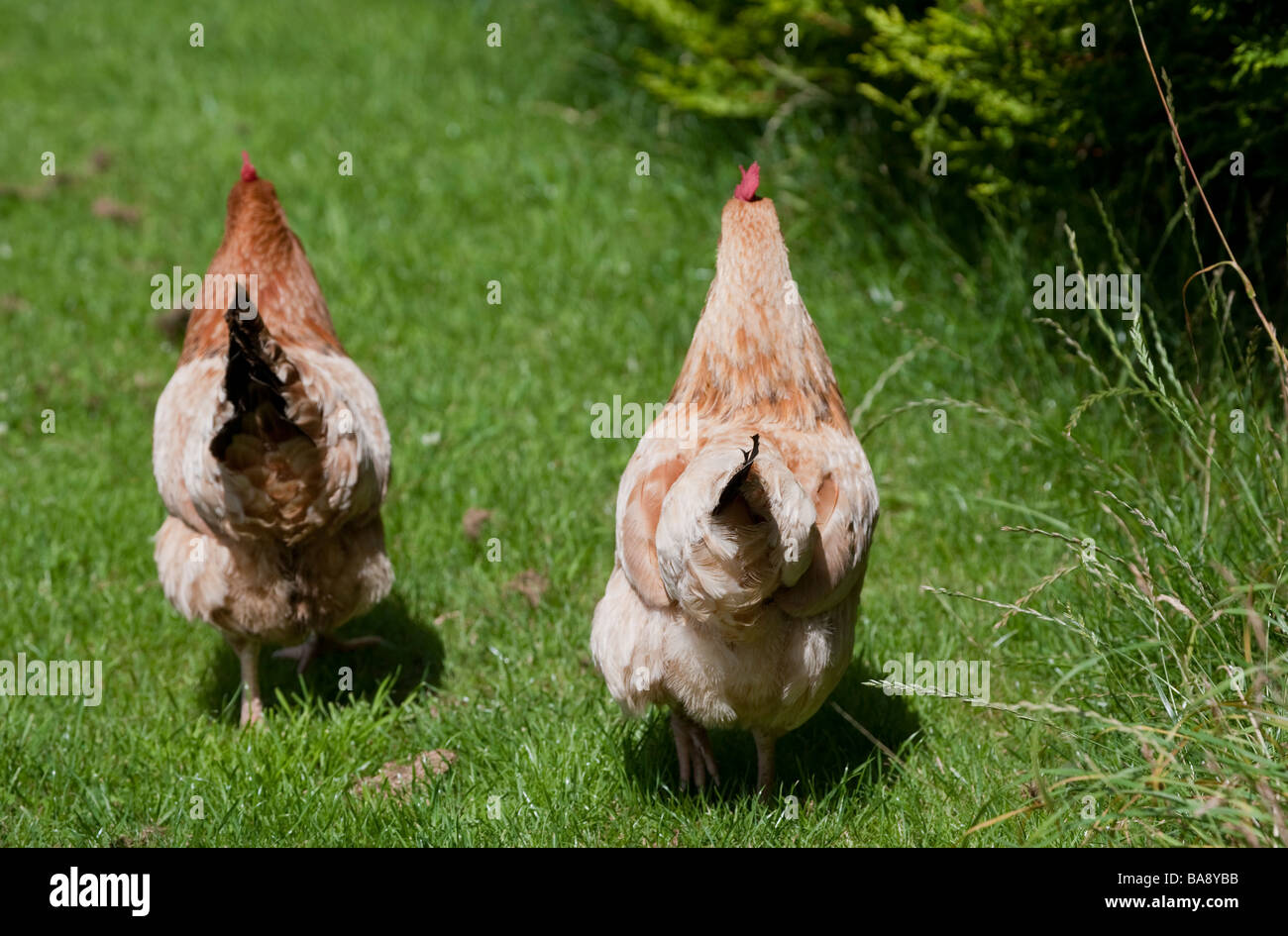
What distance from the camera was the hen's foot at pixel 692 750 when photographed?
12.4 feet

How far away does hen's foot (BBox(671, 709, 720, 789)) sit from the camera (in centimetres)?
379

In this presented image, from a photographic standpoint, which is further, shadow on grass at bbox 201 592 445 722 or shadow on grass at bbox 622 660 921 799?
shadow on grass at bbox 201 592 445 722

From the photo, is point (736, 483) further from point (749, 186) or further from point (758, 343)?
point (749, 186)

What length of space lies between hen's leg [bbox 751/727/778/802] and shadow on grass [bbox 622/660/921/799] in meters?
0.04

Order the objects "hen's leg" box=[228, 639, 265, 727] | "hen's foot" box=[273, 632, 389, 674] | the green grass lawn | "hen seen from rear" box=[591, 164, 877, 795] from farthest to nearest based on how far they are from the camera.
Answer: "hen's foot" box=[273, 632, 389, 674]
"hen's leg" box=[228, 639, 265, 727]
the green grass lawn
"hen seen from rear" box=[591, 164, 877, 795]

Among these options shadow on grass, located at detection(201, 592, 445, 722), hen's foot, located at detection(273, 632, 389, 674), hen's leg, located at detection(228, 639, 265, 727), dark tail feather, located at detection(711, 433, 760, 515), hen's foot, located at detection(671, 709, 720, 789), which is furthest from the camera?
hen's foot, located at detection(273, 632, 389, 674)

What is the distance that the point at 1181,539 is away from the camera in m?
3.72

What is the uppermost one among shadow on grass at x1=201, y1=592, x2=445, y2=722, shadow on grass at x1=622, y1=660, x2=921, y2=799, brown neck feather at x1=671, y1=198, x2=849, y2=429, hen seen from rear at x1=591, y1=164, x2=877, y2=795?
brown neck feather at x1=671, y1=198, x2=849, y2=429

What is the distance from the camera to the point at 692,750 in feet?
12.6

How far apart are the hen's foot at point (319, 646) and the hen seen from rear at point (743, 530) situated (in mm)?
1444

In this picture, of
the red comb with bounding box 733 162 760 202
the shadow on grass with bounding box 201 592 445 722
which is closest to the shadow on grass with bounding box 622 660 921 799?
the shadow on grass with bounding box 201 592 445 722

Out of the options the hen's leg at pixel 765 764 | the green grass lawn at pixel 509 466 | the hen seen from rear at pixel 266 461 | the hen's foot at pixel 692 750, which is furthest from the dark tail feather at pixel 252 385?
the hen's leg at pixel 765 764

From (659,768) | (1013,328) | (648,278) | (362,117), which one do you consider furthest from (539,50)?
(659,768)

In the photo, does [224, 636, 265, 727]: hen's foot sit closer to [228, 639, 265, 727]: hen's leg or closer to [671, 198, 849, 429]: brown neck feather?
[228, 639, 265, 727]: hen's leg
